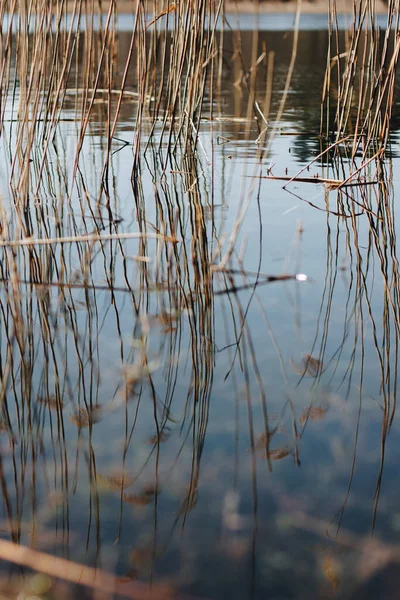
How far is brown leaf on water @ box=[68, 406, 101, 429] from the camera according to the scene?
3.42 ft

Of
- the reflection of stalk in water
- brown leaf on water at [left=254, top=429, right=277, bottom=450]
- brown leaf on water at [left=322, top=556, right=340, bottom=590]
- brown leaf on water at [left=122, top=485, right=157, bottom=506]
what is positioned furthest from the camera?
the reflection of stalk in water

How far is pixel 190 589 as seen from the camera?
28.9 inches

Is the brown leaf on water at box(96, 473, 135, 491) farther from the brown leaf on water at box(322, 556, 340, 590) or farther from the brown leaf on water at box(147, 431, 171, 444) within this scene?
the brown leaf on water at box(322, 556, 340, 590)

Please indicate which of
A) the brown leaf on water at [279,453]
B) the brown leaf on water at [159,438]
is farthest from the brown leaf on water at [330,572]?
the brown leaf on water at [159,438]

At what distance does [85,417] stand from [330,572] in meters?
0.43

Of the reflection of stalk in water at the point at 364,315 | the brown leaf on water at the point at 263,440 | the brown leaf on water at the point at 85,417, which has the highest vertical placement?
the reflection of stalk in water at the point at 364,315

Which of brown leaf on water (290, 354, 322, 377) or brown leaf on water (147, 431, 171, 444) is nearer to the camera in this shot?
brown leaf on water (147, 431, 171, 444)

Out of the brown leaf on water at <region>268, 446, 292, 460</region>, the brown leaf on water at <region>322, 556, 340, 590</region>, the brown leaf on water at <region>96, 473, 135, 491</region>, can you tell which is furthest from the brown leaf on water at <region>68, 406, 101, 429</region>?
the brown leaf on water at <region>322, 556, 340, 590</region>

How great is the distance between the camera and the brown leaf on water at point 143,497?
873 mm

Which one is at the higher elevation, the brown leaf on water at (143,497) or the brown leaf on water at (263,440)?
the brown leaf on water at (263,440)

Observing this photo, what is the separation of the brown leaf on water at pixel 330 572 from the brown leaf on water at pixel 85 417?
400mm

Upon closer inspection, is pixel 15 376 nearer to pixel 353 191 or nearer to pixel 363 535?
pixel 363 535

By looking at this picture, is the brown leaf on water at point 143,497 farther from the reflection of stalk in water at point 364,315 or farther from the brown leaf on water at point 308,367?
the brown leaf on water at point 308,367

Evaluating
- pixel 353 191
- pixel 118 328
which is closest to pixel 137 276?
pixel 118 328
